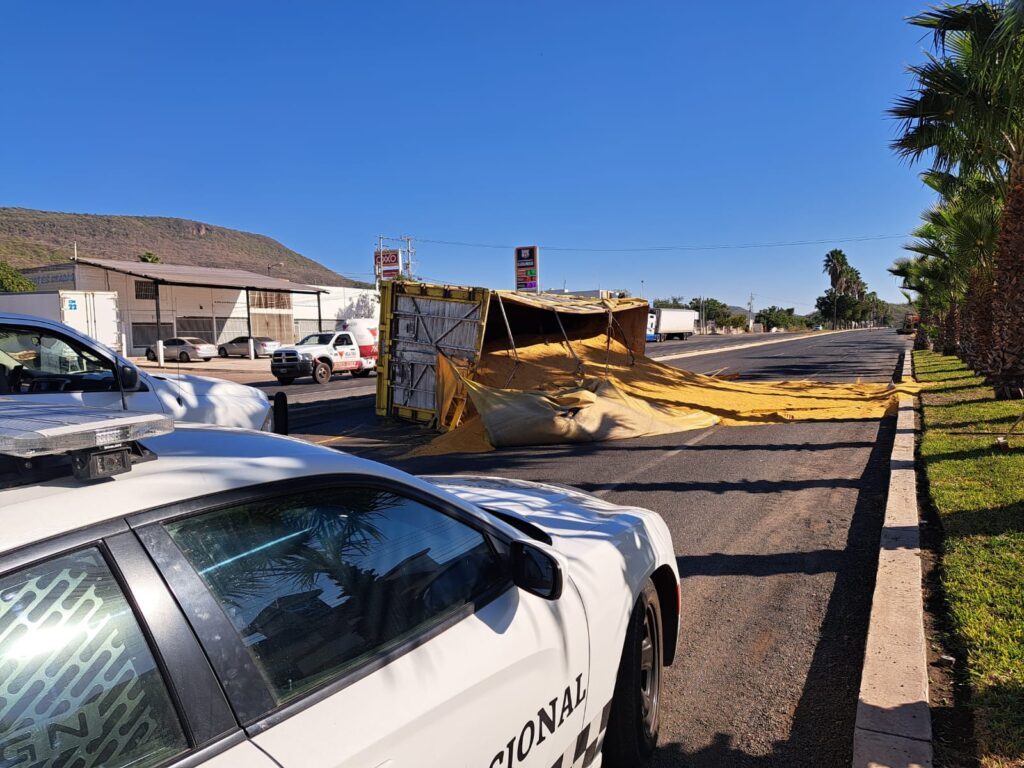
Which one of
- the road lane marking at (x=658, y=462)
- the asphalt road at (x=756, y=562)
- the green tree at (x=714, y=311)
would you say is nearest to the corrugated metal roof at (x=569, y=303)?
the asphalt road at (x=756, y=562)

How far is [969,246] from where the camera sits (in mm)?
17375

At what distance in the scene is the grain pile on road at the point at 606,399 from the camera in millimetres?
10758

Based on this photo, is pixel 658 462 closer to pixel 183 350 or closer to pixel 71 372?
pixel 71 372

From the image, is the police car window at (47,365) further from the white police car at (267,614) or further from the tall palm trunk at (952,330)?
the tall palm trunk at (952,330)

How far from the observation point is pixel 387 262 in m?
68.1

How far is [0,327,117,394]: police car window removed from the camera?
18.2 ft

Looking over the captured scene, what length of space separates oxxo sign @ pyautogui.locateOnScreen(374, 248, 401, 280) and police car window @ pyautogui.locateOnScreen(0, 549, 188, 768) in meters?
67.8

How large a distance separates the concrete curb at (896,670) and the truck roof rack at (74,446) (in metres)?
2.89

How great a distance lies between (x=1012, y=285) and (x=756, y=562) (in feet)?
31.4

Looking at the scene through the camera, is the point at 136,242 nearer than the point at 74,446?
No

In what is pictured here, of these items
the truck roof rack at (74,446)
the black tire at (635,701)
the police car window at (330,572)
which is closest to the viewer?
the truck roof rack at (74,446)

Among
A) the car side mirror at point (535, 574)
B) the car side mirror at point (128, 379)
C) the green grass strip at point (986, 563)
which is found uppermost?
the car side mirror at point (128, 379)

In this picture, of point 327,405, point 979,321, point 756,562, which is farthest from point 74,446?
point 979,321

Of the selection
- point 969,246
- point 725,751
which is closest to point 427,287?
point 725,751
